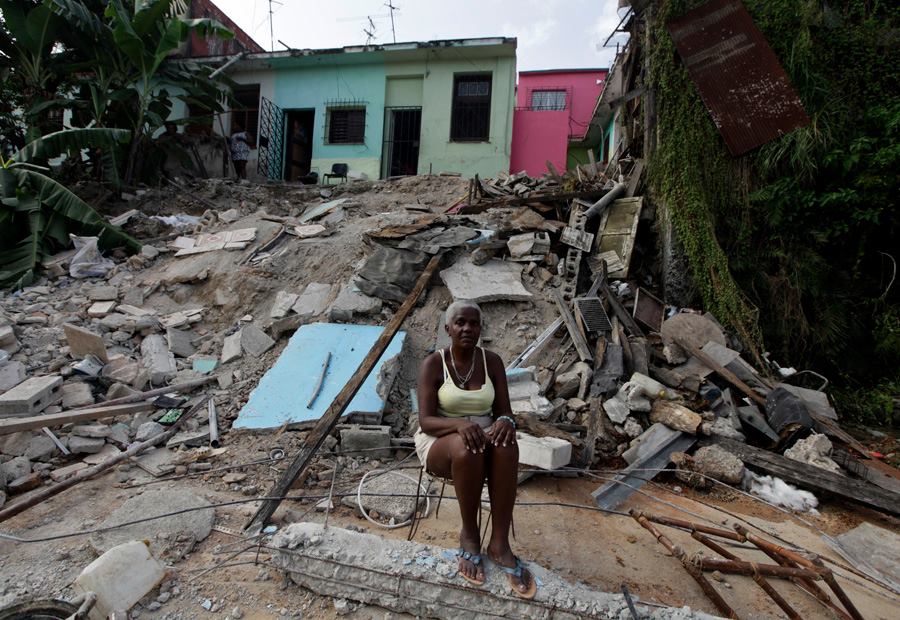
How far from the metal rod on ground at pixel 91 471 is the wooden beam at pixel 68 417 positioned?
0.45 metres

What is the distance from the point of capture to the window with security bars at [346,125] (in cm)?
1480

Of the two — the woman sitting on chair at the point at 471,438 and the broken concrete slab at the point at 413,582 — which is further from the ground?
the woman sitting on chair at the point at 471,438

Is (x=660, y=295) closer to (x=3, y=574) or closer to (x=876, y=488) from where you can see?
(x=876, y=488)

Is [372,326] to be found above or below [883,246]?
below

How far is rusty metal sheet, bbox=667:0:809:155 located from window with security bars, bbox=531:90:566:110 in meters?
11.0

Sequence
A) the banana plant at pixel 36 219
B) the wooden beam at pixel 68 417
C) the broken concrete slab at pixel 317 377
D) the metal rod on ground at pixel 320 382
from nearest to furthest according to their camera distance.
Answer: the wooden beam at pixel 68 417, the broken concrete slab at pixel 317 377, the metal rod on ground at pixel 320 382, the banana plant at pixel 36 219

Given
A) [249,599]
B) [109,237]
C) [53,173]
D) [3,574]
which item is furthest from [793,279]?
[53,173]

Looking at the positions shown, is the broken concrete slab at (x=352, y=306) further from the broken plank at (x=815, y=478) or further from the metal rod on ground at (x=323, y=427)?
the broken plank at (x=815, y=478)

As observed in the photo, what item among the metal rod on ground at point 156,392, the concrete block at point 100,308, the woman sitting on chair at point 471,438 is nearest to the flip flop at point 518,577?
the woman sitting on chair at point 471,438

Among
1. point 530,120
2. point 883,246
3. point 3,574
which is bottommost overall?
point 3,574

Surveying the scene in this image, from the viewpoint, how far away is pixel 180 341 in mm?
5965

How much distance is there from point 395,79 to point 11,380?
42.2 feet

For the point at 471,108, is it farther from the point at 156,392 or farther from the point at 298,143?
the point at 156,392

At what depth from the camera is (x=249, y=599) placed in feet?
8.24
